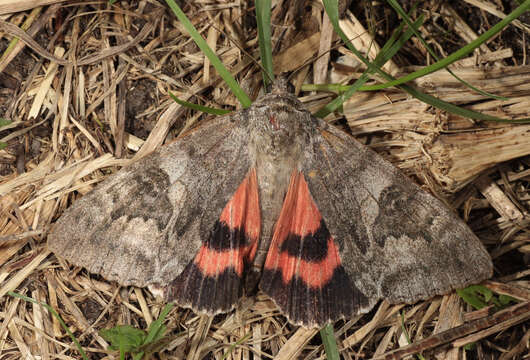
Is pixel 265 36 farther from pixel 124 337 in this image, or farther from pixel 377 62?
pixel 124 337

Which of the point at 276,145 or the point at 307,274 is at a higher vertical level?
the point at 276,145

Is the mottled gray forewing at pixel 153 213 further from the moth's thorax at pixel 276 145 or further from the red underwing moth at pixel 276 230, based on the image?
the moth's thorax at pixel 276 145

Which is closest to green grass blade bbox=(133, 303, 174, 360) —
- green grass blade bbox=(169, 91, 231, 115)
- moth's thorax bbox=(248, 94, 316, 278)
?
moth's thorax bbox=(248, 94, 316, 278)

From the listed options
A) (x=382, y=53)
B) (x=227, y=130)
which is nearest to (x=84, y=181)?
(x=227, y=130)

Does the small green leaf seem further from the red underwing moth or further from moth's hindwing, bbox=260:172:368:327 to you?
moth's hindwing, bbox=260:172:368:327

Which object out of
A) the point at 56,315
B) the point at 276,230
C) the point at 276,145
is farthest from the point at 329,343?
the point at 56,315

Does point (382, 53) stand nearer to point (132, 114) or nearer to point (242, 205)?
point (242, 205)

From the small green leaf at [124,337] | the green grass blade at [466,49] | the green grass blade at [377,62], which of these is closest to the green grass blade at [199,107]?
the green grass blade at [377,62]
